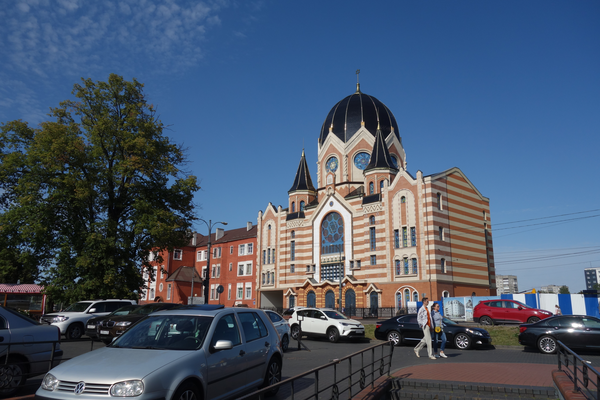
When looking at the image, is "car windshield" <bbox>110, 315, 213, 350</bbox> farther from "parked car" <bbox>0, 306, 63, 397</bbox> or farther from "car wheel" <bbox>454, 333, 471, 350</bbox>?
"car wheel" <bbox>454, 333, 471, 350</bbox>

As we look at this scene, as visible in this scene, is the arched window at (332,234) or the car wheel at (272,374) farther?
the arched window at (332,234)

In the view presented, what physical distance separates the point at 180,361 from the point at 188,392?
42 centimetres

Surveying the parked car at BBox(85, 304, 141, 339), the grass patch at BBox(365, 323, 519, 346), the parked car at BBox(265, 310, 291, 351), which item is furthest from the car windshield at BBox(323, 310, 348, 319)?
the parked car at BBox(85, 304, 141, 339)

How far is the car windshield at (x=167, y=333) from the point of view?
6.44 metres

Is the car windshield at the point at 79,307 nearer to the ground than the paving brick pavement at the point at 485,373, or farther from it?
farther from it

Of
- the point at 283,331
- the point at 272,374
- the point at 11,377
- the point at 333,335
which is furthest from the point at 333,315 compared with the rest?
the point at 11,377

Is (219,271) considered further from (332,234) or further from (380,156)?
(380,156)

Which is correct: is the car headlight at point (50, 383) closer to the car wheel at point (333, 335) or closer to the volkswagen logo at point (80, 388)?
the volkswagen logo at point (80, 388)

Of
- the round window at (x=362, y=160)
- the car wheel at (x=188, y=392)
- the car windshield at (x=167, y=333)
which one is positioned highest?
the round window at (x=362, y=160)

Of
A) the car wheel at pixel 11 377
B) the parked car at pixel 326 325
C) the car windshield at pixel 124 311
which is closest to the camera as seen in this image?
the car wheel at pixel 11 377

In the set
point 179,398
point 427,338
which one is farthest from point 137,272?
point 179,398

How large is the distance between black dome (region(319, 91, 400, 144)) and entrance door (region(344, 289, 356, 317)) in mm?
20585

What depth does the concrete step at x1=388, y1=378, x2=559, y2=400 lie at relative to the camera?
864 cm

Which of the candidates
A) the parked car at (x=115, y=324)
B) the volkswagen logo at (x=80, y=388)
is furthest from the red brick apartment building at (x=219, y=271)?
the volkswagen logo at (x=80, y=388)
